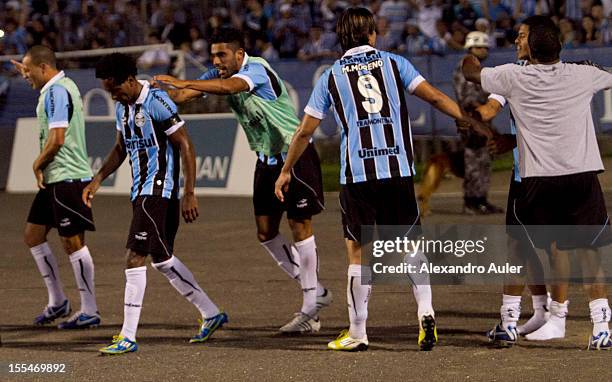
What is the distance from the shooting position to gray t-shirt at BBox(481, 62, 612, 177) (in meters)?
8.00

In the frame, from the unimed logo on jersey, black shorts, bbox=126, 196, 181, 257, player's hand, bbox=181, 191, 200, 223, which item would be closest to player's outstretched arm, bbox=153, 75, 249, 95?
player's hand, bbox=181, 191, 200, 223

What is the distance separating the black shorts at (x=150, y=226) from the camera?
882 cm

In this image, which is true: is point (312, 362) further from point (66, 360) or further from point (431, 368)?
point (66, 360)

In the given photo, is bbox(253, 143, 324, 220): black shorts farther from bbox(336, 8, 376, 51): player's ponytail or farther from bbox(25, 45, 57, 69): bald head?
bbox(25, 45, 57, 69): bald head

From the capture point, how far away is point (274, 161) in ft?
31.4

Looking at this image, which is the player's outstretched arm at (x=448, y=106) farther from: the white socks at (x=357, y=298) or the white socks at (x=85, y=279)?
the white socks at (x=85, y=279)

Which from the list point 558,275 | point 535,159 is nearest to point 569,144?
point 535,159

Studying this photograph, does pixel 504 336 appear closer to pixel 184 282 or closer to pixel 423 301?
pixel 423 301

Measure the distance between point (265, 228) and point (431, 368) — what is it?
7.96 feet

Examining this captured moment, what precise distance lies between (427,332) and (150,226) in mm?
2020

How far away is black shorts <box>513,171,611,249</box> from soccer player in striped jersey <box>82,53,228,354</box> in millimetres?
2272

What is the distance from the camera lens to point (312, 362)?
26.5ft

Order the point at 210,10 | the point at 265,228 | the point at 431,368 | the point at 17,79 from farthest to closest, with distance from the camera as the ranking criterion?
the point at 210,10, the point at 17,79, the point at 265,228, the point at 431,368

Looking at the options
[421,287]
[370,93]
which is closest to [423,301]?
[421,287]
